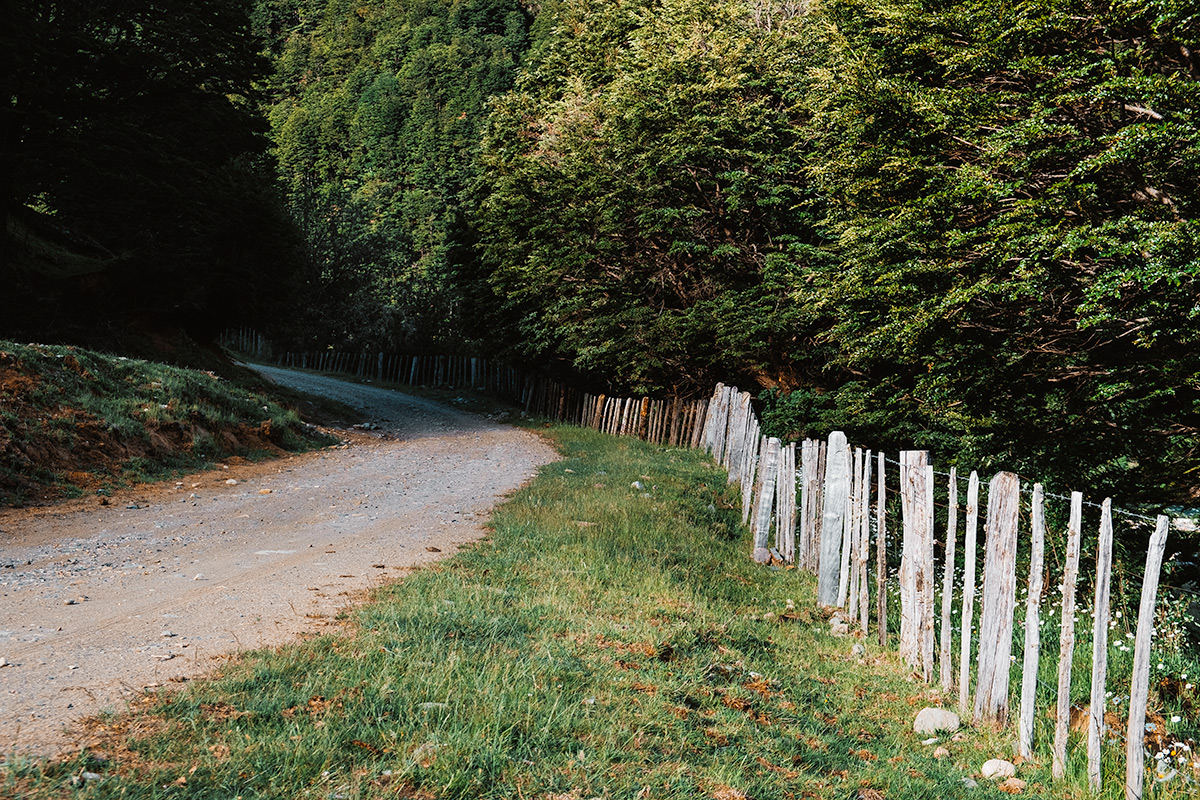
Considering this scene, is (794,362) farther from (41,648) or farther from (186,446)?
(41,648)

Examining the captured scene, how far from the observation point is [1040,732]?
4.60 metres

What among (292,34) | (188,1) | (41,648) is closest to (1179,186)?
(41,648)

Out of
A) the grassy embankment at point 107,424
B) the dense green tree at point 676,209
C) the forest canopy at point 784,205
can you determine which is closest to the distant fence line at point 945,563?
the forest canopy at point 784,205

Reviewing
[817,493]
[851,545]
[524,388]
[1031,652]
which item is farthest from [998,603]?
[524,388]

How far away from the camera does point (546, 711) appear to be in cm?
388

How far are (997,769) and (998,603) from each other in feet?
Result: 3.09

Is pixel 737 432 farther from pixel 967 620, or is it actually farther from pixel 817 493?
pixel 967 620

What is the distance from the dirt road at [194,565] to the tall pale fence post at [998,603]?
426 centimetres

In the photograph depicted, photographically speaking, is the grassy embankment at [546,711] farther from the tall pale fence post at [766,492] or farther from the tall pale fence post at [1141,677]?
the tall pale fence post at [766,492]

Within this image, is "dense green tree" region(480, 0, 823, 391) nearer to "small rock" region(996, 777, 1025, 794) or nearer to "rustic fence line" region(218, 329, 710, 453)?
"rustic fence line" region(218, 329, 710, 453)

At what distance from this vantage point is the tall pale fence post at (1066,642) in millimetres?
4090

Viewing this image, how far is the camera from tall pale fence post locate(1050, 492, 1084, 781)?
409 cm

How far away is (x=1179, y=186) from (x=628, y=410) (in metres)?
14.0

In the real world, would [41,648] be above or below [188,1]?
below
